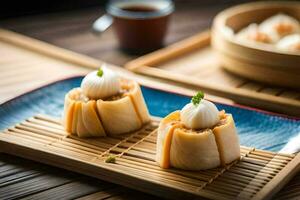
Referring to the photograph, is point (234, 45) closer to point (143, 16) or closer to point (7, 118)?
point (143, 16)

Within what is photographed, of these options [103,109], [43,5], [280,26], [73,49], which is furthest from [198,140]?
[43,5]

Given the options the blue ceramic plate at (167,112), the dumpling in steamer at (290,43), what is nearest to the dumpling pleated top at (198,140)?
the blue ceramic plate at (167,112)

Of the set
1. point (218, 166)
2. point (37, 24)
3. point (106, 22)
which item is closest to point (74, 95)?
point (218, 166)

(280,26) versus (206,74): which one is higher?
(280,26)

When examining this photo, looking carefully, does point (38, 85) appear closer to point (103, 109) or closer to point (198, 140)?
point (103, 109)

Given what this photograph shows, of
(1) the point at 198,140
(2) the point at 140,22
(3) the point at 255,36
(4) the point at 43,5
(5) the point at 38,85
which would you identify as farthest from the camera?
(4) the point at 43,5

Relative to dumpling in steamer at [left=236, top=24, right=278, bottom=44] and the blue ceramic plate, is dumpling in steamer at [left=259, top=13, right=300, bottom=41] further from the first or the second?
the blue ceramic plate

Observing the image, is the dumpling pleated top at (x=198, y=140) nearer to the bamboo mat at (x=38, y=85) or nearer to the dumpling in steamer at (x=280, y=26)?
the bamboo mat at (x=38, y=85)
